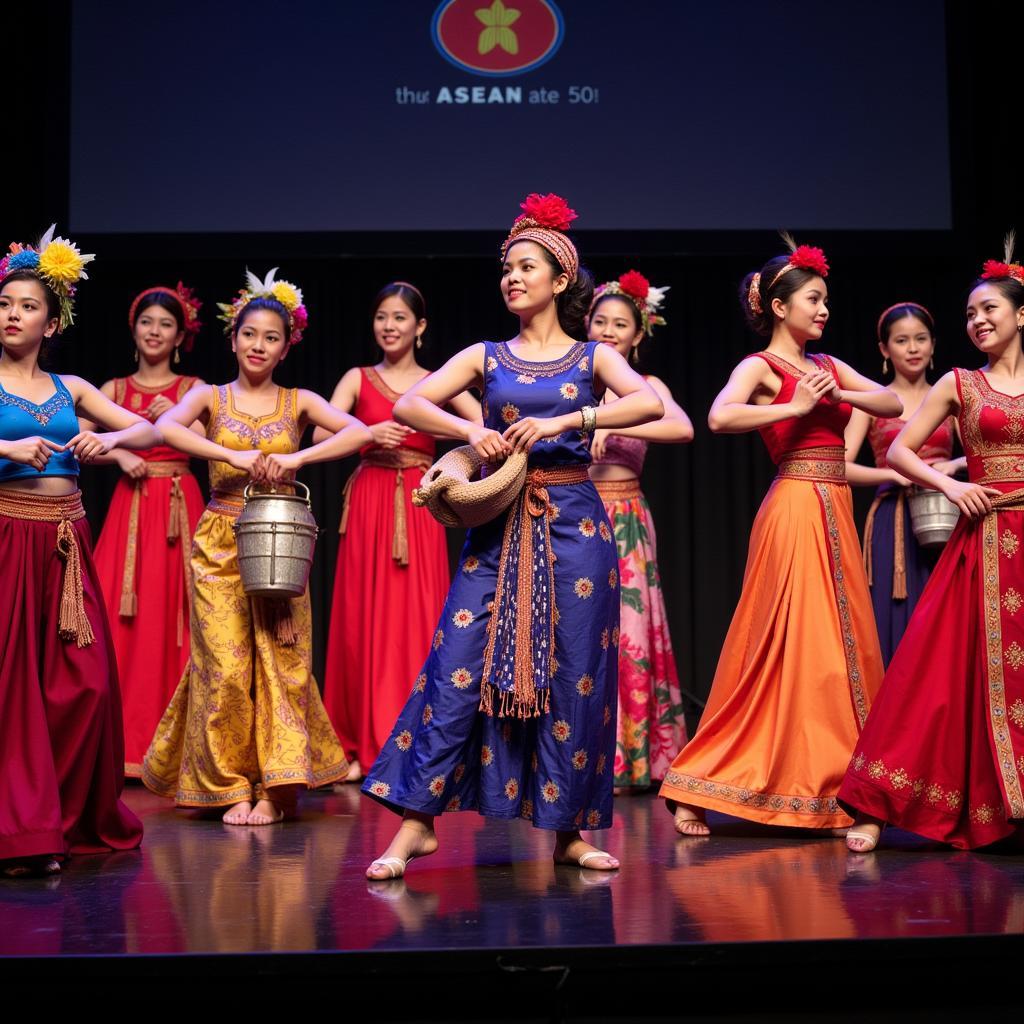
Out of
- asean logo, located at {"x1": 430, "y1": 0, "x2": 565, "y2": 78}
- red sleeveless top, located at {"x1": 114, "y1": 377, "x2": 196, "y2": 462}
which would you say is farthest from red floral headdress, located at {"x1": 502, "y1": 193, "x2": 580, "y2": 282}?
asean logo, located at {"x1": 430, "y1": 0, "x2": 565, "y2": 78}

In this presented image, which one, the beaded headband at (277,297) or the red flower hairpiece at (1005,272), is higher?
the beaded headband at (277,297)

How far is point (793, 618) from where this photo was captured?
395 centimetres

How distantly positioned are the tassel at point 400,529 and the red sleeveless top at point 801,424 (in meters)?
1.66

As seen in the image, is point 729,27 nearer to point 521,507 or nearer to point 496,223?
point 496,223

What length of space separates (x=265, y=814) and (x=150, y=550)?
5.22ft

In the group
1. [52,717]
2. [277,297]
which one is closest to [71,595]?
[52,717]

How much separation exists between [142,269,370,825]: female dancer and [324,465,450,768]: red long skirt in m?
0.69

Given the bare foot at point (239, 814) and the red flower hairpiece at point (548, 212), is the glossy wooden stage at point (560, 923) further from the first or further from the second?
the red flower hairpiece at point (548, 212)

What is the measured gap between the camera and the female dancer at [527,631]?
3.20 meters

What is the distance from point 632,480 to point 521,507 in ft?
6.50

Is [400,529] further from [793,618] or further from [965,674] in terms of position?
[965,674]

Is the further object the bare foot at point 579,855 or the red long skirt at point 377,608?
the red long skirt at point 377,608

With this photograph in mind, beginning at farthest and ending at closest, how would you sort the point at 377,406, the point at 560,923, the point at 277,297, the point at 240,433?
the point at 377,406 → the point at 277,297 → the point at 240,433 → the point at 560,923

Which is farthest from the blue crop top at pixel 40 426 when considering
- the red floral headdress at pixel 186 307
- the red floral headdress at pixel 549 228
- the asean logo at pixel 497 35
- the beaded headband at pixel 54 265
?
the asean logo at pixel 497 35
